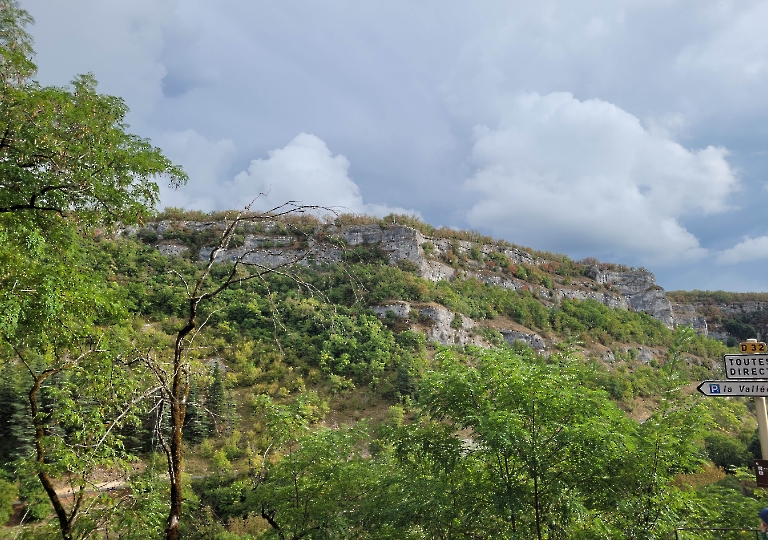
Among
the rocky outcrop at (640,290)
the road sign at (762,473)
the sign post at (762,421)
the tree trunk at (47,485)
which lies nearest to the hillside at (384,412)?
the tree trunk at (47,485)

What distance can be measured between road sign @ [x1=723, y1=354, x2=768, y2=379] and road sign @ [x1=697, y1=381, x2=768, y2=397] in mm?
71

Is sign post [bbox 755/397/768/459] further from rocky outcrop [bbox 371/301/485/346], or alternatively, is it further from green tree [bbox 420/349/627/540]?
rocky outcrop [bbox 371/301/485/346]

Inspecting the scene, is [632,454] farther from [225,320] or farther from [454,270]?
[454,270]

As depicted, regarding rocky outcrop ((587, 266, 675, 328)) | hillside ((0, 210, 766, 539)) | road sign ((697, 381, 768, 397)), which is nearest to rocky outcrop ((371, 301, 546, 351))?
hillside ((0, 210, 766, 539))

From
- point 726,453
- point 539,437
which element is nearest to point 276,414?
point 539,437

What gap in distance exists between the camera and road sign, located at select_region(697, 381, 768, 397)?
4.35 m

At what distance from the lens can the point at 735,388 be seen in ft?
14.7

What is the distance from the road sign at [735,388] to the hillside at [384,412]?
866 mm

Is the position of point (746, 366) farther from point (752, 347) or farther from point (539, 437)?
point (539, 437)

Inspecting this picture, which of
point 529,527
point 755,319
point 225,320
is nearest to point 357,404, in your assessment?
point 225,320

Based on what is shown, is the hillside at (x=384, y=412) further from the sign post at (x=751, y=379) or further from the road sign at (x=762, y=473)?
the road sign at (x=762, y=473)

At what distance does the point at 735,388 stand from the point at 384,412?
19679 millimetres

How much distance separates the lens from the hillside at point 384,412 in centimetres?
512

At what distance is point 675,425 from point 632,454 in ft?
2.36
